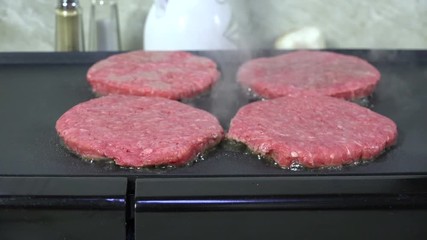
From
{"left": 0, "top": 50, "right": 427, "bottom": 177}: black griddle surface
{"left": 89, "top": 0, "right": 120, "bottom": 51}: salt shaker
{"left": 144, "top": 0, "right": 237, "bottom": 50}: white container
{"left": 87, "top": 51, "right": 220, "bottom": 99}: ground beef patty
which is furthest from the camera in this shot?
{"left": 89, "top": 0, "right": 120, "bottom": 51}: salt shaker

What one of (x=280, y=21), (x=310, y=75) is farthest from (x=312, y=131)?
(x=280, y=21)

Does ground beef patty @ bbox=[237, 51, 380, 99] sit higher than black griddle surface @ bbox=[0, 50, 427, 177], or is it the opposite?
ground beef patty @ bbox=[237, 51, 380, 99]

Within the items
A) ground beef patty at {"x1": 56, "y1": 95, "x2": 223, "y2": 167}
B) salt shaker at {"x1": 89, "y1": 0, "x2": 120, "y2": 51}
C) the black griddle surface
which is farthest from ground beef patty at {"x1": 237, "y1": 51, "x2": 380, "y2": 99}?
salt shaker at {"x1": 89, "y1": 0, "x2": 120, "y2": 51}

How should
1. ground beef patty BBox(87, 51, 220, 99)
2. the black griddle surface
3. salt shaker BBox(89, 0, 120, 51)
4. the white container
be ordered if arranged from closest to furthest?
the black griddle surface
ground beef patty BBox(87, 51, 220, 99)
the white container
salt shaker BBox(89, 0, 120, 51)

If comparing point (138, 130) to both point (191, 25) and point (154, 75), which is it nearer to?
point (154, 75)

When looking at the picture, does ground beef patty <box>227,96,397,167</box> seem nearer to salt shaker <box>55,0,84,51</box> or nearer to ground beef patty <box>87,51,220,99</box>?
ground beef patty <box>87,51,220,99</box>

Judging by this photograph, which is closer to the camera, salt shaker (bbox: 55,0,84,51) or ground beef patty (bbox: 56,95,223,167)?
ground beef patty (bbox: 56,95,223,167)
